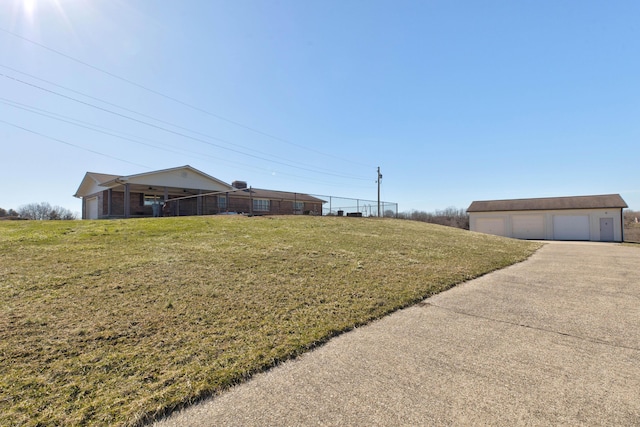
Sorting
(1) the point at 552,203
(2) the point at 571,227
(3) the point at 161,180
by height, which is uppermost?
(3) the point at 161,180

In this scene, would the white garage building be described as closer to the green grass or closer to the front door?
the front door

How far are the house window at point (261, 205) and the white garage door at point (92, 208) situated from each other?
11418 mm

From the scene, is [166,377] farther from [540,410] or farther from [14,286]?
[14,286]

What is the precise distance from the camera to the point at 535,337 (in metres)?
3.04

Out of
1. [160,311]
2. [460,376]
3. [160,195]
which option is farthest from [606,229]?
[160,195]

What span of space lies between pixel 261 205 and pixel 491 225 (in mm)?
21301

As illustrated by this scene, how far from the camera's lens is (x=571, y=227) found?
79.7 ft

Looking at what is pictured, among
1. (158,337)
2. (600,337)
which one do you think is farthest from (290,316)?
(600,337)

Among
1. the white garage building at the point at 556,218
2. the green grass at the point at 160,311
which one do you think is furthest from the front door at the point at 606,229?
Result: the green grass at the point at 160,311

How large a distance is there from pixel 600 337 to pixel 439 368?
198 cm

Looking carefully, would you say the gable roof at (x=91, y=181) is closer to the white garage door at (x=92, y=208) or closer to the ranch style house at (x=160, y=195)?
the ranch style house at (x=160, y=195)

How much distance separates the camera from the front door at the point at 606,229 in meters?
23.0

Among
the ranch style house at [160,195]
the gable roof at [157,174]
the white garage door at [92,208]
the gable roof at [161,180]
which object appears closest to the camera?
the gable roof at [157,174]

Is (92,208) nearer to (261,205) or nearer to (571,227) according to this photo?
(261,205)
